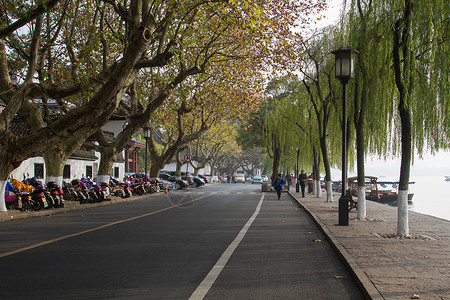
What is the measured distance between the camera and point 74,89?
15977mm

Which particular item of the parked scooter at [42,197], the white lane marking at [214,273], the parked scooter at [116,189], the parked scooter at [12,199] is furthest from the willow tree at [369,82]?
the parked scooter at [116,189]

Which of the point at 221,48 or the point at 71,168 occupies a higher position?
the point at 221,48

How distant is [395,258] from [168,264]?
151 inches

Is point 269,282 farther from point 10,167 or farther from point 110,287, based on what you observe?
point 10,167

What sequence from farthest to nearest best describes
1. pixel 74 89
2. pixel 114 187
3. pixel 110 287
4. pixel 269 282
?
pixel 114 187
pixel 74 89
pixel 269 282
pixel 110 287

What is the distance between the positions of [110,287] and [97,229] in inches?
262

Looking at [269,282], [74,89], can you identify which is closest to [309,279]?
[269,282]

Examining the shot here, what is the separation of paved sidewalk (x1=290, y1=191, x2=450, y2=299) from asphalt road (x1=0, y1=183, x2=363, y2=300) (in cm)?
31

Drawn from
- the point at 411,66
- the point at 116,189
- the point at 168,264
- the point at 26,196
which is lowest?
the point at 168,264

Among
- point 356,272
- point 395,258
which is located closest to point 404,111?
point 395,258

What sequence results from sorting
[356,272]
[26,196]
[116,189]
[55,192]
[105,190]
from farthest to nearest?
[116,189] → [105,190] → [55,192] → [26,196] → [356,272]

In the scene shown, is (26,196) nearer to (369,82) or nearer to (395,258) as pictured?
(369,82)

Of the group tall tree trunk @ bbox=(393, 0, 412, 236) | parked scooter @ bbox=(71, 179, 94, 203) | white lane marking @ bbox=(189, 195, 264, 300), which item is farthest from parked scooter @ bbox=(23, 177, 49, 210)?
tall tree trunk @ bbox=(393, 0, 412, 236)

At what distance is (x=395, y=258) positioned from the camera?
7953 mm
